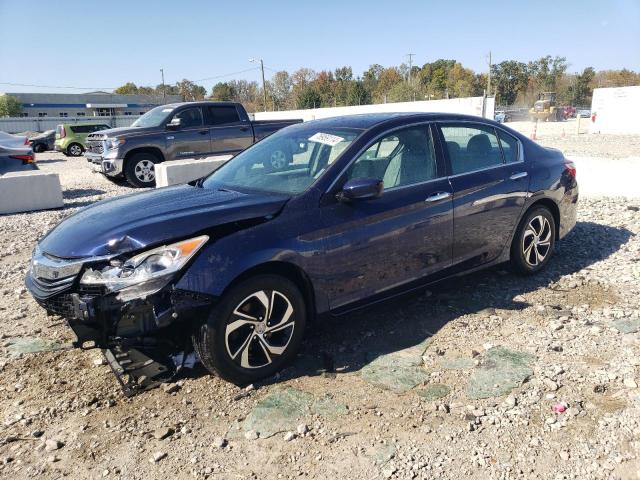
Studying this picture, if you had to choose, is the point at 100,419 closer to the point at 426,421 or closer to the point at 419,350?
the point at 426,421

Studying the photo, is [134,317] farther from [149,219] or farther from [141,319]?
[149,219]

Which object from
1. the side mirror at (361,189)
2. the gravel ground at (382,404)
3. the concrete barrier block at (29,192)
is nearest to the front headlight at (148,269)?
the gravel ground at (382,404)

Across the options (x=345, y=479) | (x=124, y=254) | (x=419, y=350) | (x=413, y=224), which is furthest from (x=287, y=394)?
(x=413, y=224)

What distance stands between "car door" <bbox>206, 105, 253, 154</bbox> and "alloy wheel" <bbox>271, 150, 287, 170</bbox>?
8.40 metres

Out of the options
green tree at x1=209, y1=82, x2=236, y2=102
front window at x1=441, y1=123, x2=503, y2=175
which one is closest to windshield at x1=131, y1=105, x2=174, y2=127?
front window at x1=441, y1=123, x2=503, y2=175

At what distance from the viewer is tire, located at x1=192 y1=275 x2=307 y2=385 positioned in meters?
3.22

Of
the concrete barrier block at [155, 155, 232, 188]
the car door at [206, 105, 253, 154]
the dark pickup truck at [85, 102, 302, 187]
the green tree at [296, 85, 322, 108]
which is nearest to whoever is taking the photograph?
the concrete barrier block at [155, 155, 232, 188]

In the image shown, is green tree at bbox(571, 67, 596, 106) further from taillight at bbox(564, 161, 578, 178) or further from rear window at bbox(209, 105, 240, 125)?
taillight at bbox(564, 161, 578, 178)

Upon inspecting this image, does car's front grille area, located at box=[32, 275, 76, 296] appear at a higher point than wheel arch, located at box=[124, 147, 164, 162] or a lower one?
lower

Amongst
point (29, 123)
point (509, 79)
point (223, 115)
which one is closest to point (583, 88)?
point (509, 79)

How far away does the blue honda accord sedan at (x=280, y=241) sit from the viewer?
3.13 metres

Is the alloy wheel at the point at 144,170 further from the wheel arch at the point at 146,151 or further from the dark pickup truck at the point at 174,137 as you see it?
the wheel arch at the point at 146,151

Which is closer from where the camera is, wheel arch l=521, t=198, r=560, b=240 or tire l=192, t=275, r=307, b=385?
tire l=192, t=275, r=307, b=385

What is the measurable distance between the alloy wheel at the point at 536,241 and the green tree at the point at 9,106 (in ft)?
243
